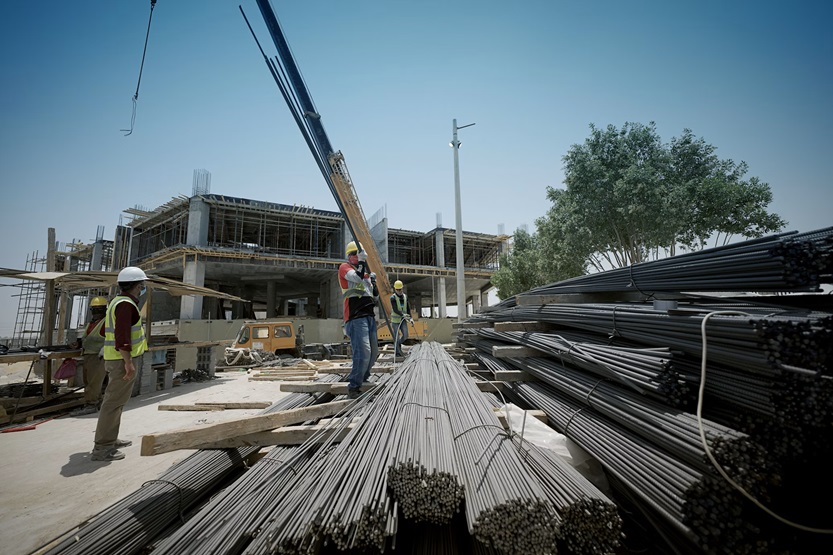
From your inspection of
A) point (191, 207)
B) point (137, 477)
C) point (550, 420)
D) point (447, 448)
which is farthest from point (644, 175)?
point (191, 207)

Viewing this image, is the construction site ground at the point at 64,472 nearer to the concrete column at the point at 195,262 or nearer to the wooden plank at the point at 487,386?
the wooden plank at the point at 487,386

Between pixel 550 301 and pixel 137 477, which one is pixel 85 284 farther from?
pixel 550 301

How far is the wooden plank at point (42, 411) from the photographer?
4988 millimetres

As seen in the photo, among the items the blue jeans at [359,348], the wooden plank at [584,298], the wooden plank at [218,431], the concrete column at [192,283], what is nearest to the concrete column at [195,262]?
the concrete column at [192,283]

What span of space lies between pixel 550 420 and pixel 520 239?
20.5m

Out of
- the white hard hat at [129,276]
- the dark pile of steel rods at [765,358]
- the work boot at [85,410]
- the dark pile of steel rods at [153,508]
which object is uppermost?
the white hard hat at [129,276]

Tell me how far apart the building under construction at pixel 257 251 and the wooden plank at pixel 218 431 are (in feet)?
62.4

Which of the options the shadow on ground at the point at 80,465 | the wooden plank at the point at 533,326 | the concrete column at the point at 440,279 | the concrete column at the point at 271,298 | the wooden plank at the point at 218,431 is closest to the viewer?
the wooden plank at the point at 218,431

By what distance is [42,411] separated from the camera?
17.3 ft

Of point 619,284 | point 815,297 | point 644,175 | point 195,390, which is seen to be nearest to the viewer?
point 815,297

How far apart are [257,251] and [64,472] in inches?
780

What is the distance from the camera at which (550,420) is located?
2.72 m

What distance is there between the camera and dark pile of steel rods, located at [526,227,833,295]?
5.09 feet

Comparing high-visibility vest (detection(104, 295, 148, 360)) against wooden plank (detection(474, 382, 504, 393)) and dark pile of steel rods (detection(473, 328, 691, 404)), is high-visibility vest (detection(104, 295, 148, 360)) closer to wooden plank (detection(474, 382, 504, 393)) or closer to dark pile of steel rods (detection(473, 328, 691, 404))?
wooden plank (detection(474, 382, 504, 393))
